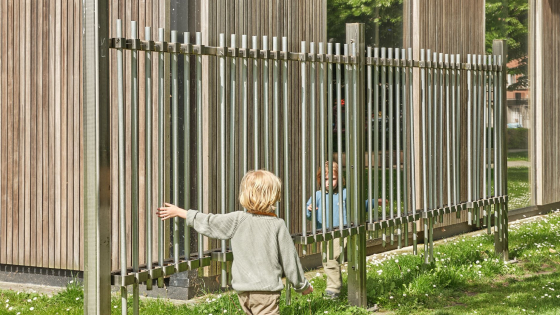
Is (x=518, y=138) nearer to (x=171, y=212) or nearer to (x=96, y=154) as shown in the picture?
(x=171, y=212)

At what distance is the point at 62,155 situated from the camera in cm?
757

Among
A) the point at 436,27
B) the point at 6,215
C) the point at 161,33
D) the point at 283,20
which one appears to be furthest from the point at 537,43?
the point at 161,33

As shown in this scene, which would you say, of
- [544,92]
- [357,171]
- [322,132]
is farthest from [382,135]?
[544,92]

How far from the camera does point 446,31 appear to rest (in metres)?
11.1

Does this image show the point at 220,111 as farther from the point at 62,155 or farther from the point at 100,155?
the point at 62,155

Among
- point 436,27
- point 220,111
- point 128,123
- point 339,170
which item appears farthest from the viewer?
point 436,27

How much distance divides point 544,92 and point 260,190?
10571mm

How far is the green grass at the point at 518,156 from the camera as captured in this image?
1323 centimetres

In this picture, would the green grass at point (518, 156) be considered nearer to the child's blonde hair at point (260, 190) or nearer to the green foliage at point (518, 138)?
the green foliage at point (518, 138)

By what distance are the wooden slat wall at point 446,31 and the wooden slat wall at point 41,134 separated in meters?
4.26

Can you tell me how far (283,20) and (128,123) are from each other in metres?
1.87

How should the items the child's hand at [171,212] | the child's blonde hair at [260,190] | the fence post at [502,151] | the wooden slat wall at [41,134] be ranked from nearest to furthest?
the child's blonde hair at [260,190]
the child's hand at [171,212]
the wooden slat wall at [41,134]
the fence post at [502,151]

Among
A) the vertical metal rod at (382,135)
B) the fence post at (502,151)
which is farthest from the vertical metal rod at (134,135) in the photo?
the fence post at (502,151)

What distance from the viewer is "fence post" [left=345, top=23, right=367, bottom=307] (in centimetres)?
658
